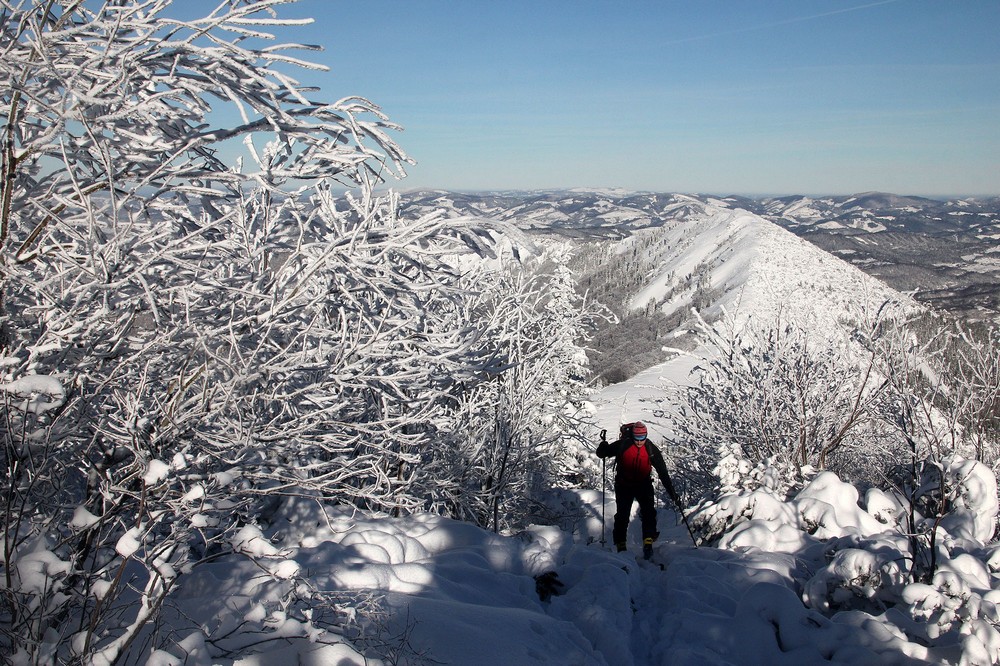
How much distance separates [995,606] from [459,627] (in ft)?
10.3

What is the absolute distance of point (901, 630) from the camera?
141 inches

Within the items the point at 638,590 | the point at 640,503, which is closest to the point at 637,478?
the point at 640,503

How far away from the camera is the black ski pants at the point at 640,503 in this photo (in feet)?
19.4

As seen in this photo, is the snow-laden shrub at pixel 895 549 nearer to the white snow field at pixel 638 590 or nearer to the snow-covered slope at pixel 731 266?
the white snow field at pixel 638 590

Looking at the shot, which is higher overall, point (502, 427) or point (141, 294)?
point (141, 294)

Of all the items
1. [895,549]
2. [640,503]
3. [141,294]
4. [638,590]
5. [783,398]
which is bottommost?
→ [638,590]

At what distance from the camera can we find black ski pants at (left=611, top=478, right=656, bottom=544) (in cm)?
592

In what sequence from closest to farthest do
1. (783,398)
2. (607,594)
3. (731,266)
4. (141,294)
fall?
(141,294)
(607,594)
(783,398)
(731,266)

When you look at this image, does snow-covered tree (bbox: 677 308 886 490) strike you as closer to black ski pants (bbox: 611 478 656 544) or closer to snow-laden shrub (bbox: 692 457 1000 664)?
snow-laden shrub (bbox: 692 457 1000 664)

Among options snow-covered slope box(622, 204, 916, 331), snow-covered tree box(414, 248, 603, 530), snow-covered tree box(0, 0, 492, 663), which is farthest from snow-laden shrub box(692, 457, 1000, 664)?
snow-covered slope box(622, 204, 916, 331)

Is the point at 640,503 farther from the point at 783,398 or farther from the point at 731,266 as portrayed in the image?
the point at 731,266

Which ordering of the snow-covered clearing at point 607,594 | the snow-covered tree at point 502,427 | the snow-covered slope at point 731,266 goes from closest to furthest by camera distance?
the snow-covered clearing at point 607,594 → the snow-covered tree at point 502,427 → the snow-covered slope at point 731,266

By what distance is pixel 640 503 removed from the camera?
603 cm

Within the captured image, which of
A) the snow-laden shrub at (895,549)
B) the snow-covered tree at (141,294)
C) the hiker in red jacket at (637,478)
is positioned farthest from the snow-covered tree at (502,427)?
the snow-covered tree at (141,294)
